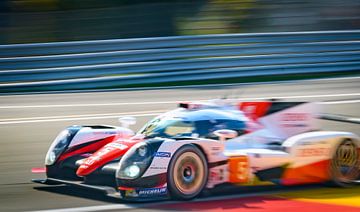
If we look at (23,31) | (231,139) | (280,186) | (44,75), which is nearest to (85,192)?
(231,139)

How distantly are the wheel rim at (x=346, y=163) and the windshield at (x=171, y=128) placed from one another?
5.10 ft

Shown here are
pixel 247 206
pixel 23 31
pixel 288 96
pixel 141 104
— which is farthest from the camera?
pixel 23 31

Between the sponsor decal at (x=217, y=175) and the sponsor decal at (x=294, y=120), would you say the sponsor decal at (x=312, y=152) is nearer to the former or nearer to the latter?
the sponsor decal at (x=294, y=120)

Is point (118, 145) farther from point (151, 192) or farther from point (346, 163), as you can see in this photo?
point (346, 163)

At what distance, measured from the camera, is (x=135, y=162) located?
243 inches

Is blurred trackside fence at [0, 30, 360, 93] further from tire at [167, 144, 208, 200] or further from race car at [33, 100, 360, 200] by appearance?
tire at [167, 144, 208, 200]

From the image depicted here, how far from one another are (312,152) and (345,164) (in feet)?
1.49

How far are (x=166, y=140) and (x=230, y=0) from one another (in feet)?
44.2

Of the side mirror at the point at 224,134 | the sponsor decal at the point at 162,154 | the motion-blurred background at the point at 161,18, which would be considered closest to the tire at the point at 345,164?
the side mirror at the point at 224,134

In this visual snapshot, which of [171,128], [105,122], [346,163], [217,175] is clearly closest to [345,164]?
[346,163]

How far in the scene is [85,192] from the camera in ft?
22.1

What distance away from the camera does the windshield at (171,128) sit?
6.90 metres

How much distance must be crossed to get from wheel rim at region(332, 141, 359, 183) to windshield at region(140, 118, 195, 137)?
155cm

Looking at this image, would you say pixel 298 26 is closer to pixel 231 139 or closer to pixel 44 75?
pixel 44 75
